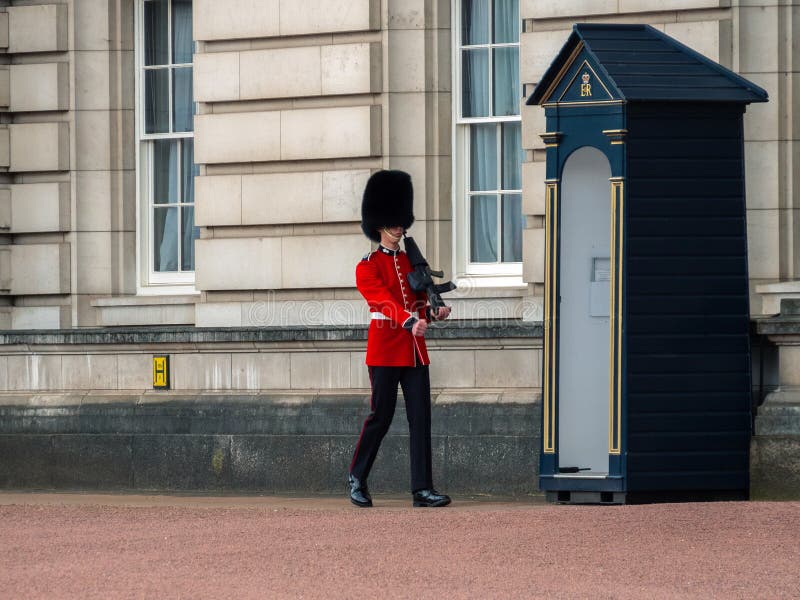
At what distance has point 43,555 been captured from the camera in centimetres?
830

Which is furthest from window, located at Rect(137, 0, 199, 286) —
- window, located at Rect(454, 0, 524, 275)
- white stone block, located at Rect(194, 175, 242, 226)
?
window, located at Rect(454, 0, 524, 275)

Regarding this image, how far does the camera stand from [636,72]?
9852mm

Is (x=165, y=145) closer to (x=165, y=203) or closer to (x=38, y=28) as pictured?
(x=165, y=203)

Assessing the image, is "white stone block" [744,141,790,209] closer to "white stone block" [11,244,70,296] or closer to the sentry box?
the sentry box

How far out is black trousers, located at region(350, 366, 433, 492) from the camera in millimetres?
10078

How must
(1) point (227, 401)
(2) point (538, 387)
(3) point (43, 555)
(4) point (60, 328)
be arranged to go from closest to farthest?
(3) point (43, 555) → (2) point (538, 387) → (1) point (227, 401) → (4) point (60, 328)

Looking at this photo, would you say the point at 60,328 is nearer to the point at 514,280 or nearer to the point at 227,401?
the point at 227,401

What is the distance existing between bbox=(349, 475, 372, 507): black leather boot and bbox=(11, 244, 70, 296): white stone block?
12.5ft

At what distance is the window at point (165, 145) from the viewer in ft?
43.3

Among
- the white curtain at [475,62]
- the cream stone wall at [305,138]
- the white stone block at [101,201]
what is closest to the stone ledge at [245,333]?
the cream stone wall at [305,138]

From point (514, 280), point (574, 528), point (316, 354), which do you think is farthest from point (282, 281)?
point (574, 528)

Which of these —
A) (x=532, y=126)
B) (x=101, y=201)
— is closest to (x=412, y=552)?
(x=532, y=126)

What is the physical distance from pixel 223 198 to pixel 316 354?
1323 mm

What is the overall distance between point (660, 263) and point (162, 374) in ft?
13.3
